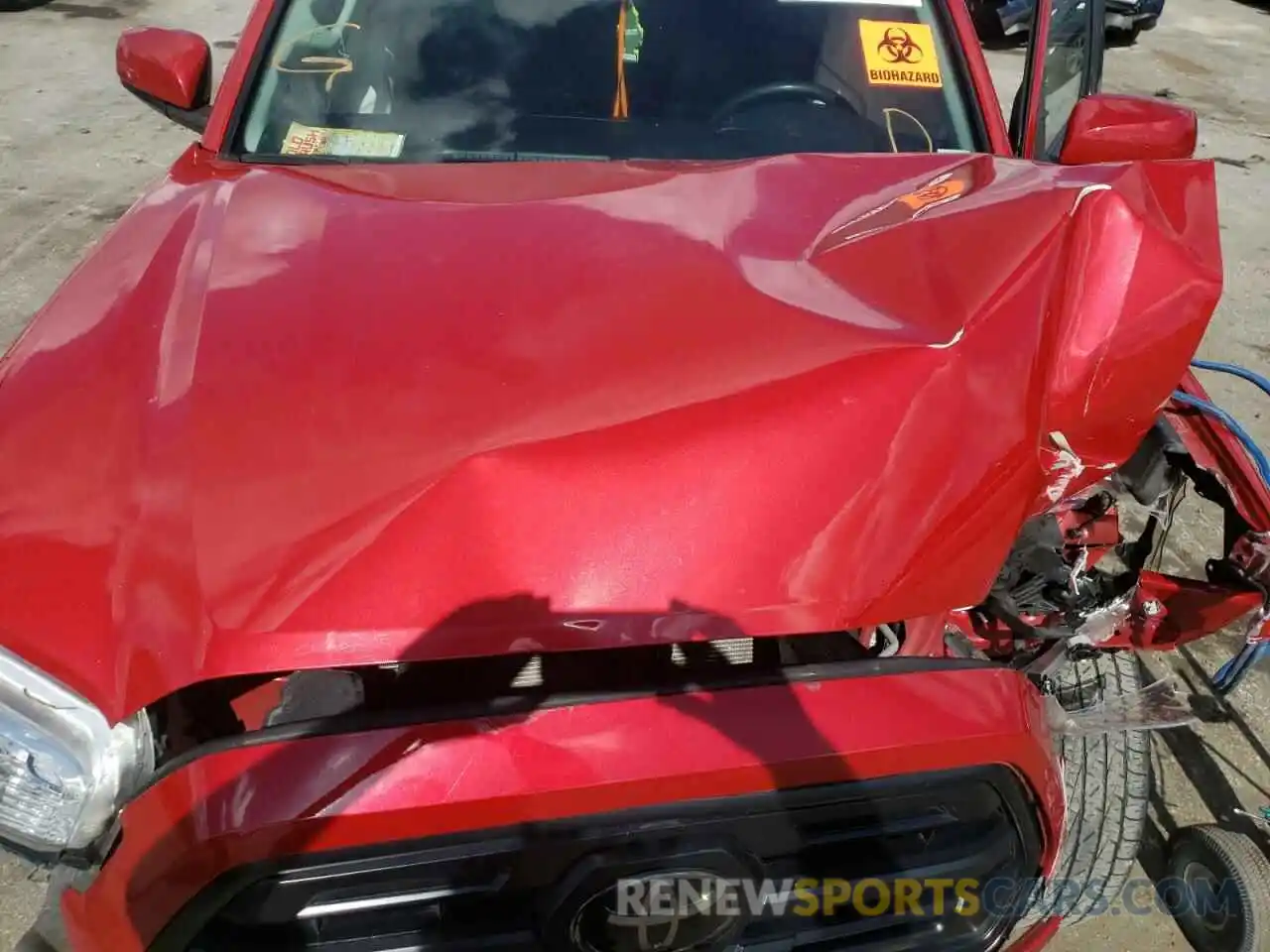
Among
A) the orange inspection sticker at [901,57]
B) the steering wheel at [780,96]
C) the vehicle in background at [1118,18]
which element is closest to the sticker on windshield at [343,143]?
the steering wheel at [780,96]

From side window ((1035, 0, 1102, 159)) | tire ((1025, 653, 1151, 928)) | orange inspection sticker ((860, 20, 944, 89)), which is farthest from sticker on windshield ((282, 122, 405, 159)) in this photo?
tire ((1025, 653, 1151, 928))

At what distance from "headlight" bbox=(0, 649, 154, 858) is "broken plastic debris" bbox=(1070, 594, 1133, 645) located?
1.52 metres

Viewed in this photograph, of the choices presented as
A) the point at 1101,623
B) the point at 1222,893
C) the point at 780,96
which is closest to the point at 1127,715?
the point at 1101,623

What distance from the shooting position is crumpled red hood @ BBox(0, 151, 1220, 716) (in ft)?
3.95

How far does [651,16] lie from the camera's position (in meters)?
2.32

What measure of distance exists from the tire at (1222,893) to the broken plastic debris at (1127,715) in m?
0.45

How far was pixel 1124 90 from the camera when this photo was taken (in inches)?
304

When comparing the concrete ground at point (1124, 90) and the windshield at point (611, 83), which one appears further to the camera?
the concrete ground at point (1124, 90)

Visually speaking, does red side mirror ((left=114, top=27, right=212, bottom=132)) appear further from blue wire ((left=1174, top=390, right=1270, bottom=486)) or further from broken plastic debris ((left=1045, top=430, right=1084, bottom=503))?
blue wire ((left=1174, top=390, right=1270, bottom=486))

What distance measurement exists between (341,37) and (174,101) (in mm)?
581

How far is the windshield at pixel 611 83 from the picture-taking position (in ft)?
7.32

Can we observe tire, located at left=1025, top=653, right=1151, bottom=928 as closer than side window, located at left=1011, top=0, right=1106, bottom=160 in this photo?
Yes

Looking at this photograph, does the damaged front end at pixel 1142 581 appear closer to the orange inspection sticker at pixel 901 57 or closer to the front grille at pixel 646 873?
the front grille at pixel 646 873

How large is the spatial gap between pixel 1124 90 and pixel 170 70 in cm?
733
